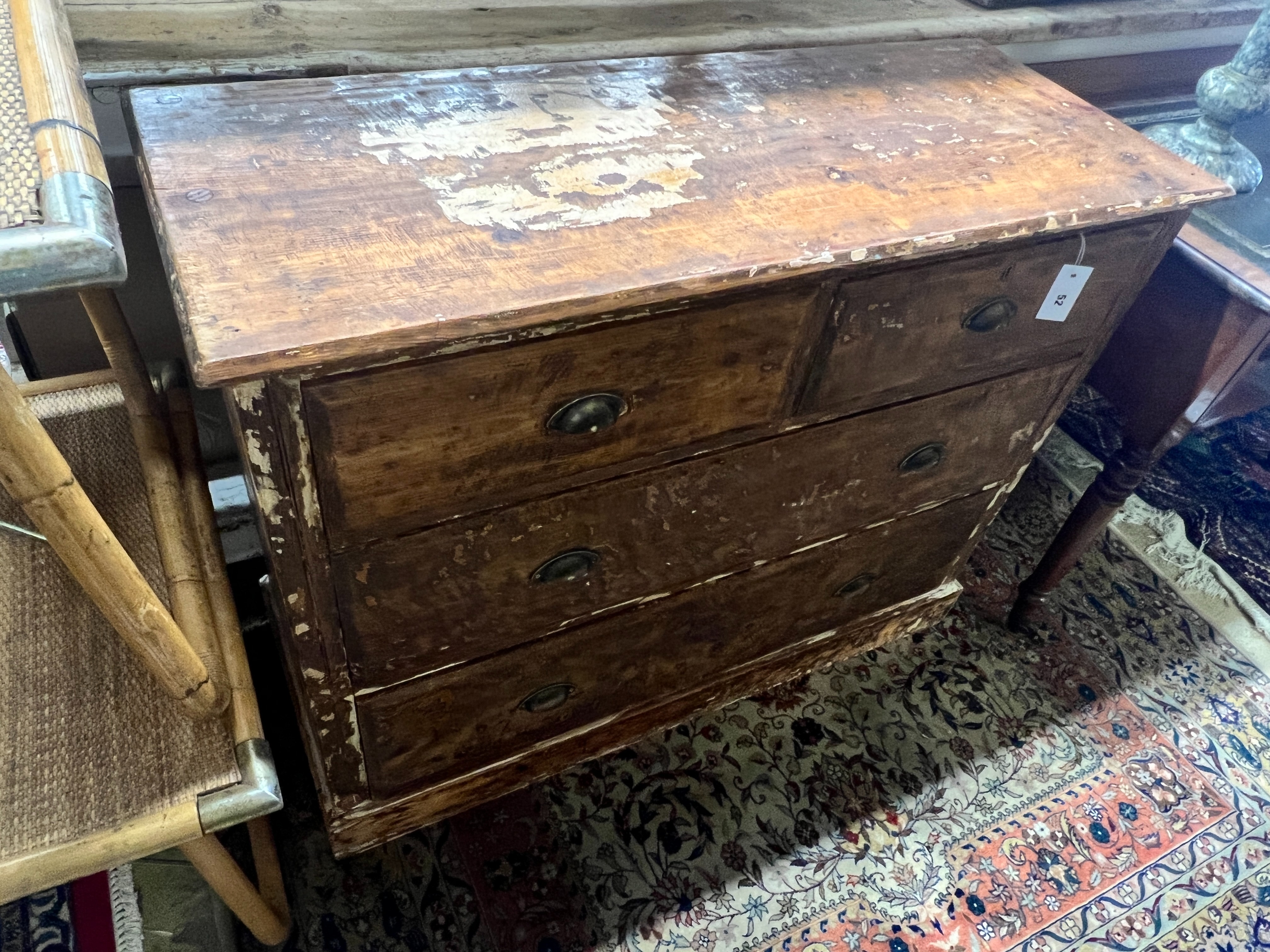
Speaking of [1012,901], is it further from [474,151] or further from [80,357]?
[80,357]

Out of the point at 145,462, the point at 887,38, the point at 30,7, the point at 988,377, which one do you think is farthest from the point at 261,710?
the point at 887,38

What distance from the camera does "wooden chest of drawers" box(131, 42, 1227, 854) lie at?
0.66 meters

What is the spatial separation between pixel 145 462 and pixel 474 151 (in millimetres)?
495

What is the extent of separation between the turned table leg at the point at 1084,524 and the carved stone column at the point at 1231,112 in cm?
41

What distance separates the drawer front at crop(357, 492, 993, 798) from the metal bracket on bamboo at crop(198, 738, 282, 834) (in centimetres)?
14

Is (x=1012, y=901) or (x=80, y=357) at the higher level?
(x=80, y=357)

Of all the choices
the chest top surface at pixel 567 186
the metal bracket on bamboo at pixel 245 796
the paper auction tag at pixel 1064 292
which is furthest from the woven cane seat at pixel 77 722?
the paper auction tag at pixel 1064 292

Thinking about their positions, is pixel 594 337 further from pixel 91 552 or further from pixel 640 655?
pixel 640 655

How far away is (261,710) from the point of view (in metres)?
1.33

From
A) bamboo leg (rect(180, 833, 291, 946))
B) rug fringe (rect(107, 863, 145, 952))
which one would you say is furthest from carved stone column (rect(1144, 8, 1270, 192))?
rug fringe (rect(107, 863, 145, 952))

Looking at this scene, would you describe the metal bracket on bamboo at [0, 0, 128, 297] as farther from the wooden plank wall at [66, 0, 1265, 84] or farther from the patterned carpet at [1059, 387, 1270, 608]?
the patterned carpet at [1059, 387, 1270, 608]

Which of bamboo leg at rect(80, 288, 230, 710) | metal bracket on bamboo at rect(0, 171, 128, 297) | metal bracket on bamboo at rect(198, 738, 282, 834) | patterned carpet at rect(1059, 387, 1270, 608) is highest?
metal bracket on bamboo at rect(0, 171, 128, 297)

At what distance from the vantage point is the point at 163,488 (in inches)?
35.4

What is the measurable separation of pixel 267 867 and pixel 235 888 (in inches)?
6.3
